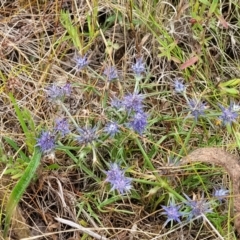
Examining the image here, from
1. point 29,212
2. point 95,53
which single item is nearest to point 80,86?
point 95,53

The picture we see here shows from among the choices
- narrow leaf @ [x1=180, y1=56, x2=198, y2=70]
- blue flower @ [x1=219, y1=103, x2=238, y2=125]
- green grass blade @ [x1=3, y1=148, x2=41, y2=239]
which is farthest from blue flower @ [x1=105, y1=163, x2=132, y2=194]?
narrow leaf @ [x1=180, y1=56, x2=198, y2=70]

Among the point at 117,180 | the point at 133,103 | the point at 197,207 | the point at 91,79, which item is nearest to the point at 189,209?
the point at 197,207

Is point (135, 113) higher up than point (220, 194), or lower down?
higher up

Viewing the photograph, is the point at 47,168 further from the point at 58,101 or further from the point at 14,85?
the point at 14,85

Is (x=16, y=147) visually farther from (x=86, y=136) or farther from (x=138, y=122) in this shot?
(x=138, y=122)

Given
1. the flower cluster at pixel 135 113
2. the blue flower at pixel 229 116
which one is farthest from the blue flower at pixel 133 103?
the blue flower at pixel 229 116

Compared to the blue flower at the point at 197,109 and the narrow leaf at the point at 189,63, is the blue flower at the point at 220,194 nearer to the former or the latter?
the blue flower at the point at 197,109
